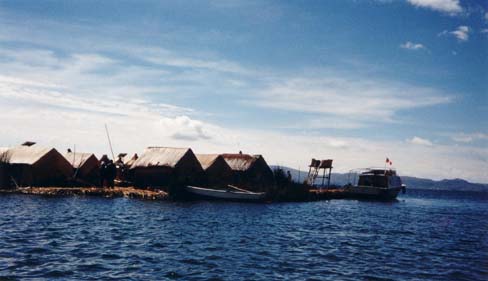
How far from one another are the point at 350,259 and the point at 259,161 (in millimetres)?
39556

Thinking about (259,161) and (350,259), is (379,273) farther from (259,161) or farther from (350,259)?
(259,161)

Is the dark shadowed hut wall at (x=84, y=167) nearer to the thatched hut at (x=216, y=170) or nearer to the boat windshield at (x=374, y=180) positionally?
the thatched hut at (x=216, y=170)

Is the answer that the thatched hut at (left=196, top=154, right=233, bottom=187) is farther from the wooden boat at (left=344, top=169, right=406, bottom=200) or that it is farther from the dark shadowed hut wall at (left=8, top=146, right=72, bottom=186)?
the wooden boat at (left=344, top=169, right=406, bottom=200)

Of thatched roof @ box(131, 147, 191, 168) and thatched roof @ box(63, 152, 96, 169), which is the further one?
thatched roof @ box(63, 152, 96, 169)

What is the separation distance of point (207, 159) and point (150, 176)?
8.47 metres

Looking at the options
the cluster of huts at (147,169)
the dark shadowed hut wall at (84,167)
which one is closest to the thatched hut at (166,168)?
the cluster of huts at (147,169)

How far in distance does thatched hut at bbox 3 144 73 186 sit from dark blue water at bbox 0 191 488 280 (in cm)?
1630

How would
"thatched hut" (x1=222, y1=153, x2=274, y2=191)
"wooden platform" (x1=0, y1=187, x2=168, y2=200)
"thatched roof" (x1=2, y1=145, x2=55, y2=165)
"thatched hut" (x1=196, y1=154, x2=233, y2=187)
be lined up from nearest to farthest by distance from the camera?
1. "wooden platform" (x1=0, y1=187, x2=168, y2=200)
2. "thatched roof" (x1=2, y1=145, x2=55, y2=165)
3. "thatched hut" (x1=196, y1=154, x2=233, y2=187)
4. "thatched hut" (x1=222, y1=153, x2=274, y2=191)

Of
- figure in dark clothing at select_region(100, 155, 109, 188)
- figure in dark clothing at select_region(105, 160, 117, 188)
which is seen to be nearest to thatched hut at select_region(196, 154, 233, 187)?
figure in dark clothing at select_region(105, 160, 117, 188)

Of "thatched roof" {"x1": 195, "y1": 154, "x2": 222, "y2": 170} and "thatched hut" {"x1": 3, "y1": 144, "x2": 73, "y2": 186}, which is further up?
"thatched roof" {"x1": 195, "y1": 154, "x2": 222, "y2": 170}

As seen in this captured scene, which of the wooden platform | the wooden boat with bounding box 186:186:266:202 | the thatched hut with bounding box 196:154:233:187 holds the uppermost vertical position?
the thatched hut with bounding box 196:154:233:187

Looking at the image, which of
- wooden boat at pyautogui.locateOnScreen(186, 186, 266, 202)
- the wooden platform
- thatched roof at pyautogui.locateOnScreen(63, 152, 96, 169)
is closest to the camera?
the wooden platform

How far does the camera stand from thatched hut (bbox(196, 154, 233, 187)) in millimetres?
55375

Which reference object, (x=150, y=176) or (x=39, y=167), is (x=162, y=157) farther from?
(x=39, y=167)
